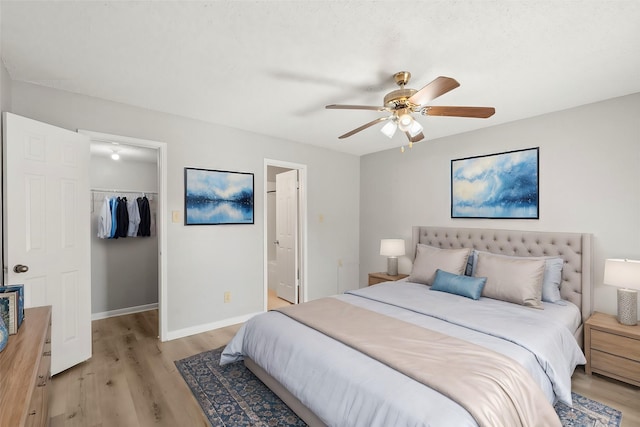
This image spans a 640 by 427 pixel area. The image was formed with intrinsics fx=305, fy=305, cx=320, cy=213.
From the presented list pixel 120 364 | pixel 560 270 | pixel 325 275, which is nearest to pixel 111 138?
pixel 120 364

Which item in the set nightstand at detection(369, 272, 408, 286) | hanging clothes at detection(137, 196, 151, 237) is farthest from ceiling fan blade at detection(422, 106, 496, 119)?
hanging clothes at detection(137, 196, 151, 237)

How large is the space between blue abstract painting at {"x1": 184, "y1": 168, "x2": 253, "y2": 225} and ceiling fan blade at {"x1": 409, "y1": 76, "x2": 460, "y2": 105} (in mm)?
2360

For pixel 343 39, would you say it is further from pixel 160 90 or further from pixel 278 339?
pixel 278 339

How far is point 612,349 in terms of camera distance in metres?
2.44

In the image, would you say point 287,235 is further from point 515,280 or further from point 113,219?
point 515,280

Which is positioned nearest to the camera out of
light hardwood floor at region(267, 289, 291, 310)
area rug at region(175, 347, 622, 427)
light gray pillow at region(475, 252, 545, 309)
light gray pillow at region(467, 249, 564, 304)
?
area rug at region(175, 347, 622, 427)

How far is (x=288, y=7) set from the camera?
160 cm

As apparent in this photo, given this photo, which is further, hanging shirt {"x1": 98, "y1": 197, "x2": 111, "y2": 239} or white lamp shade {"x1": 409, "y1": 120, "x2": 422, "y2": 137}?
hanging shirt {"x1": 98, "y1": 197, "x2": 111, "y2": 239}

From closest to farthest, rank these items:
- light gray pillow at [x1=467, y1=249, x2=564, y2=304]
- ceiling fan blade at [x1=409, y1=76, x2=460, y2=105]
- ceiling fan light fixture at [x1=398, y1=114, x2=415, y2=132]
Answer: ceiling fan blade at [x1=409, y1=76, x2=460, y2=105], ceiling fan light fixture at [x1=398, y1=114, x2=415, y2=132], light gray pillow at [x1=467, y1=249, x2=564, y2=304]

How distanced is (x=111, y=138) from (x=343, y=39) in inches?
93.5

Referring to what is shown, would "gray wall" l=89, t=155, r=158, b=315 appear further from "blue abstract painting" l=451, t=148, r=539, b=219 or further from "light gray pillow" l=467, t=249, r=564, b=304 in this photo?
"light gray pillow" l=467, t=249, r=564, b=304

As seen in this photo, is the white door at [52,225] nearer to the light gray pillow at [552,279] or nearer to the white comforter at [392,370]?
the white comforter at [392,370]

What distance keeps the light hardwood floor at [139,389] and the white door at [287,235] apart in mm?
1637

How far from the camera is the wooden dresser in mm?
971
